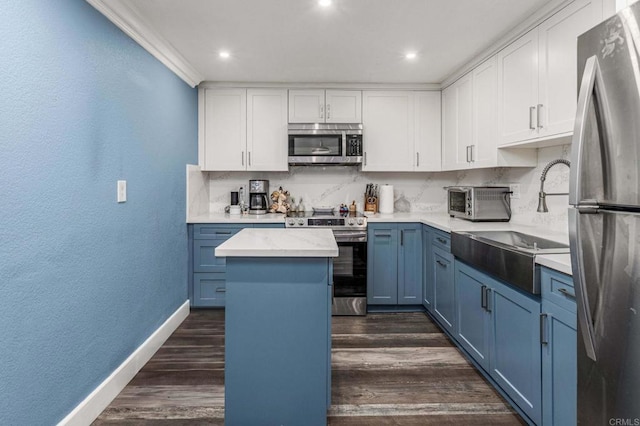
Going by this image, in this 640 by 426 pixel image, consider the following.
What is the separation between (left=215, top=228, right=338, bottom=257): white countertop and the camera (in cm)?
166

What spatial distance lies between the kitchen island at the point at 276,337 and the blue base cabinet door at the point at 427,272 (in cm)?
184

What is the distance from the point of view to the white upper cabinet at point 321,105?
12.4ft

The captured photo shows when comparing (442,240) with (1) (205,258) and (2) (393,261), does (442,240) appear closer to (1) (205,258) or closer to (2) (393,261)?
(2) (393,261)

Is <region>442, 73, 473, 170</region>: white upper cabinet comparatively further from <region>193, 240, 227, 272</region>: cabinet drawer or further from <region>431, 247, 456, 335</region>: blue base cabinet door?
<region>193, 240, 227, 272</region>: cabinet drawer

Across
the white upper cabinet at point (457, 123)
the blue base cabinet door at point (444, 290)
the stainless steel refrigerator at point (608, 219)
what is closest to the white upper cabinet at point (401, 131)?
the white upper cabinet at point (457, 123)

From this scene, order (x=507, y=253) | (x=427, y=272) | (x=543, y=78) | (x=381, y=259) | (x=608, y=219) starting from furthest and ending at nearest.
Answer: (x=381, y=259)
(x=427, y=272)
(x=543, y=78)
(x=507, y=253)
(x=608, y=219)

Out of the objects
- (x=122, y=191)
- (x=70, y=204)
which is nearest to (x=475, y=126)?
(x=122, y=191)

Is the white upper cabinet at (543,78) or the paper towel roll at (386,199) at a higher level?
the white upper cabinet at (543,78)

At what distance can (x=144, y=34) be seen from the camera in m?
2.42

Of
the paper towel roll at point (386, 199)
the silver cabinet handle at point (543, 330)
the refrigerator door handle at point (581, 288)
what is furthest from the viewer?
the paper towel roll at point (386, 199)

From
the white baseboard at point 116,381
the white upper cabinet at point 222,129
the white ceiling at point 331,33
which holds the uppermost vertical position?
the white ceiling at point 331,33

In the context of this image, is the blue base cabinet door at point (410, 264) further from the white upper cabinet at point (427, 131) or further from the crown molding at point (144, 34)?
the crown molding at point (144, 34)

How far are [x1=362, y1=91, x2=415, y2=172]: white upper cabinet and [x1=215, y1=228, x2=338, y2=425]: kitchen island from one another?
235cm

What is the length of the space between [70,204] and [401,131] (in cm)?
310
